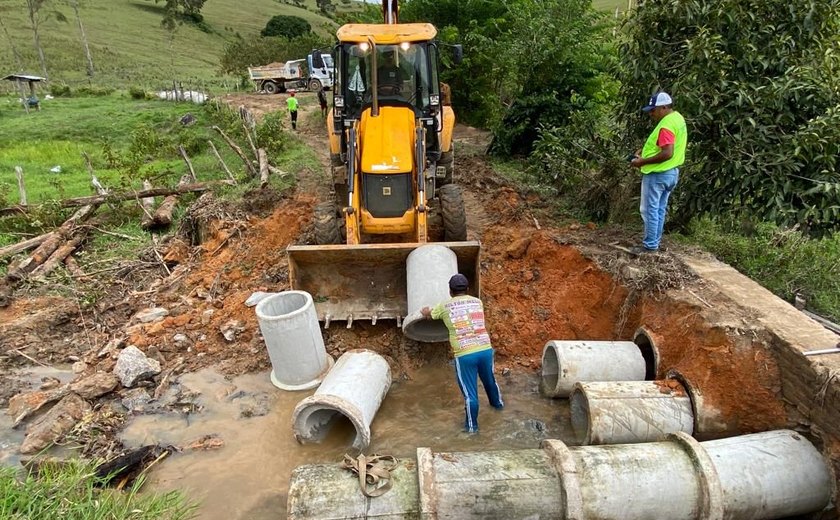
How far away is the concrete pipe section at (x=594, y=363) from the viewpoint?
511cm

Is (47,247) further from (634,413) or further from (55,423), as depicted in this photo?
(634,413)

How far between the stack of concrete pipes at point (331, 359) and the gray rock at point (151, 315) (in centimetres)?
209

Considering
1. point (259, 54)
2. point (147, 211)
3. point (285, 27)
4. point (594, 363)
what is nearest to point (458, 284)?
point (594, 363)

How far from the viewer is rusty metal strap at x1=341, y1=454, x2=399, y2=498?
11.8ft

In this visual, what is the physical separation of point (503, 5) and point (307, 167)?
7531mm

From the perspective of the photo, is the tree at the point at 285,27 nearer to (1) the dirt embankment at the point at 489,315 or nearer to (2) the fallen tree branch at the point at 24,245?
(2) the fallen tree branch at the point at 24,245

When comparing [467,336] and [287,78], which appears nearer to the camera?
[467,336]

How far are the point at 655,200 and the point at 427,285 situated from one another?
8.82 feet

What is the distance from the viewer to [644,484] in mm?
3680

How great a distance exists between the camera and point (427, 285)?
550 centimetres

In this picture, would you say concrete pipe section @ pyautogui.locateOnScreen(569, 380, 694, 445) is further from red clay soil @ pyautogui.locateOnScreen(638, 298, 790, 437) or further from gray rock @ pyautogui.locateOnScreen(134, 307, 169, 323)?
gray rock @ pyautogui.locateOnScreen(134, 307, 169, 323)

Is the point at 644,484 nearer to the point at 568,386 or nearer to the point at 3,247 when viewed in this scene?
the point at 568,386

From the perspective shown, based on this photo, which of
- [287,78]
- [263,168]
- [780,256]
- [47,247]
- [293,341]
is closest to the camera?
[293,341]

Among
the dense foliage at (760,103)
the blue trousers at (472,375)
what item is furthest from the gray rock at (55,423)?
the dense foliage at (760,103)
